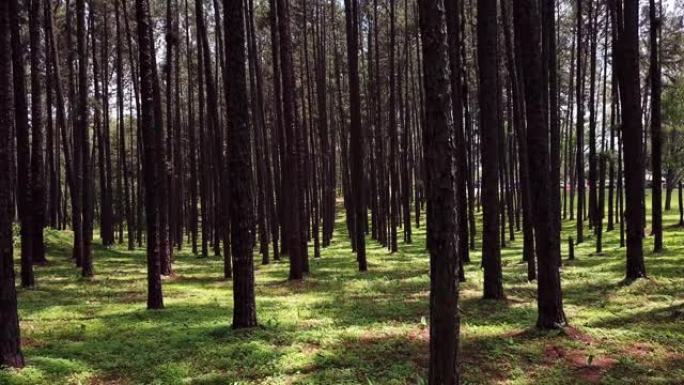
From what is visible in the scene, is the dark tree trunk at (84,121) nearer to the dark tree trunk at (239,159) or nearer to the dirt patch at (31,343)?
the dirt patch at (31,343)

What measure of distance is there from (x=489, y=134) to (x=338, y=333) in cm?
580

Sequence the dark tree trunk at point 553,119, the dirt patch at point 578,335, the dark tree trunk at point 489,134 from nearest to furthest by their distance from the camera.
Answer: the dirt patch at point 578,335 < the dark tree trunk at point 553,119 < the dark tree trunk at point 489,134

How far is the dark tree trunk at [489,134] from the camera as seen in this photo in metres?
12.9

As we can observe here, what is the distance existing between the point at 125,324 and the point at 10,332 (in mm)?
3611

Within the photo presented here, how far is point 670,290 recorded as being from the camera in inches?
568

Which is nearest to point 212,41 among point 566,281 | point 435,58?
point 566,281

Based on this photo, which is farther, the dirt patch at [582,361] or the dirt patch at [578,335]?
the dirt patch at [578,335]

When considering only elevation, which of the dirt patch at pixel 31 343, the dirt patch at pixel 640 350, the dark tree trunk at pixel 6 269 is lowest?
the dirt patch at pixel 640 350

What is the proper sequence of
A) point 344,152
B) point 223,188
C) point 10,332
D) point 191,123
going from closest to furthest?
point 10,332 < point 223,188 < point 191,123 < point 344,152

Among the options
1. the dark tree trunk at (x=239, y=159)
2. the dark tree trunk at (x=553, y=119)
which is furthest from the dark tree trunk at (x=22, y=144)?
the dark tree trunk at (x=553, y=119)

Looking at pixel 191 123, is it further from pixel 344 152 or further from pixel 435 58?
pixel 435 58

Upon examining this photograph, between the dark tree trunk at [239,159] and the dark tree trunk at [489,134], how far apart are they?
5.70 meters

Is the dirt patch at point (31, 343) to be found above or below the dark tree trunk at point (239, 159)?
below

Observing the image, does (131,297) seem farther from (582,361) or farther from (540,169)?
(582,361)
